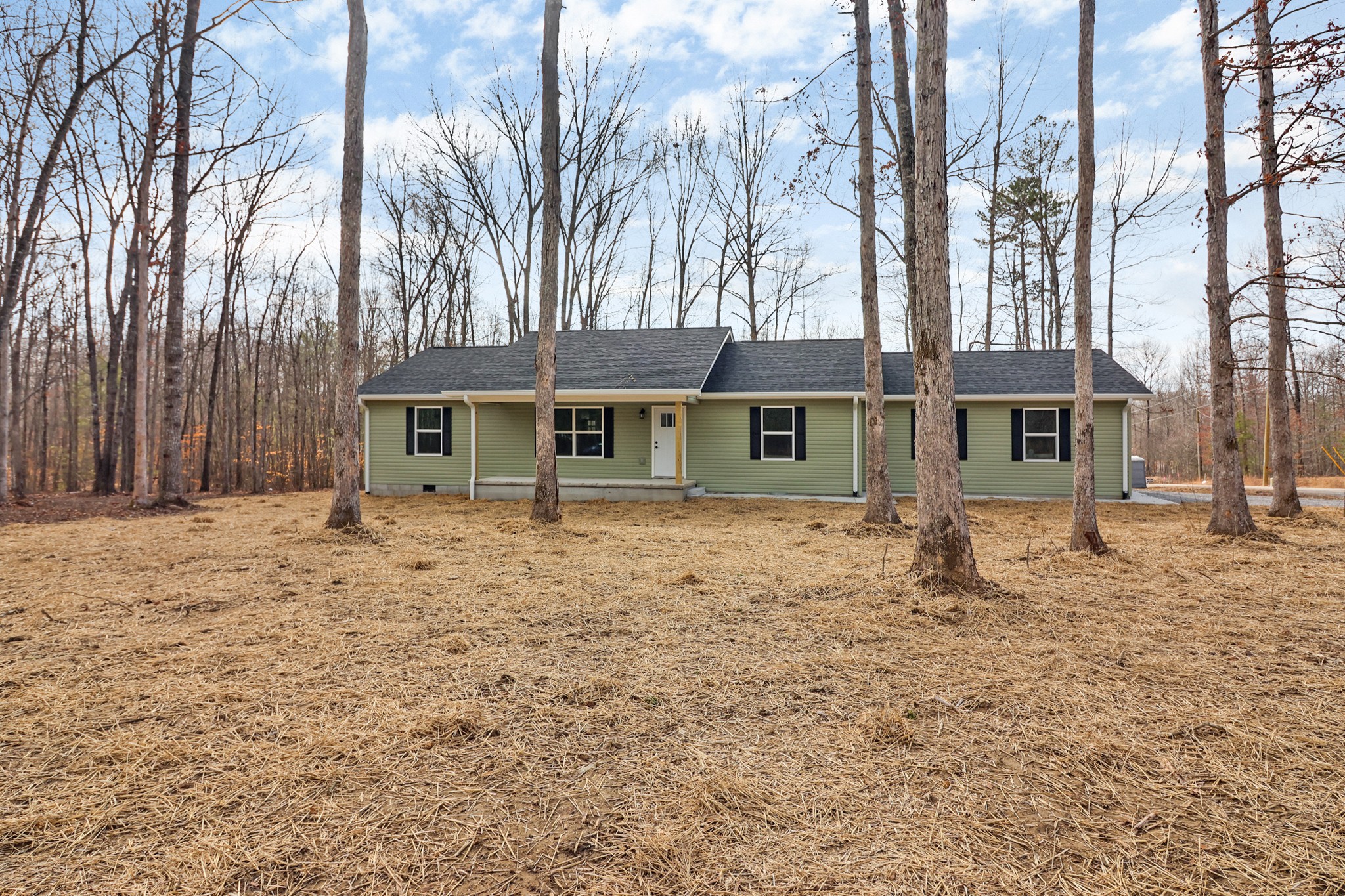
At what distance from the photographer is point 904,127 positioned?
8.66 m

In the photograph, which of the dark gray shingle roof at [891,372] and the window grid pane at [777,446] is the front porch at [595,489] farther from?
the dark gray shingle roof at [891,372]

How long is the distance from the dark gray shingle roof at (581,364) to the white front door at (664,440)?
2.98ft

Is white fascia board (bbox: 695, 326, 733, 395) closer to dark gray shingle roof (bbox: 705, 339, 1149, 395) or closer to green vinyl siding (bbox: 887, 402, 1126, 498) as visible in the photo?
dark gray shingle roof (bbox: 705, 339, 1149, 395)

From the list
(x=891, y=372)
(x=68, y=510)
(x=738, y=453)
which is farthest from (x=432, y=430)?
(x=891, y=372)

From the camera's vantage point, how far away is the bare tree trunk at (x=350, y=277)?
26.7ft

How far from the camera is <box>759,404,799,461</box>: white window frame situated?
1388 cm

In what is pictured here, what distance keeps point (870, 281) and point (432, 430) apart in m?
10.6

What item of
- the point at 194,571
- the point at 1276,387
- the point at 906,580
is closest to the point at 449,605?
the point at 194,571

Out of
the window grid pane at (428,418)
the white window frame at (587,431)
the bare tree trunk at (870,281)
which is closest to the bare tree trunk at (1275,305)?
the bare tree trunk at (870,281)

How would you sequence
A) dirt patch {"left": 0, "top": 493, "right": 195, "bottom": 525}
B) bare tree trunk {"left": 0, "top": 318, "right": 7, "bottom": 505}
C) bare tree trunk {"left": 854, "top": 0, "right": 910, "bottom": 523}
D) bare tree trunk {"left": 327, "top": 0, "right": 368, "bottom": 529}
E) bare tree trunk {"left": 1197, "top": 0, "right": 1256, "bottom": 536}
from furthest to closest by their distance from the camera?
1. bare tree trunk {"left": 0, "top": 318, "right": 7, "bottom": 505}
2. dirt patch {"left": 0, "top": 493, "right": 195, "bottom": 525}
3. bare tree trunk {"left": 854, "top": 0, "right": 910, "bottom": 523}
4. bare tree trunk {"left": 327, "top": 0, "right": 368, "bottom": 529}
5. bare tree trunk {"left": 1197, "top": 0, "right": 1256, "bottom": 536}

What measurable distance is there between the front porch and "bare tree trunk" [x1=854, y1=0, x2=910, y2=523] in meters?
4.70

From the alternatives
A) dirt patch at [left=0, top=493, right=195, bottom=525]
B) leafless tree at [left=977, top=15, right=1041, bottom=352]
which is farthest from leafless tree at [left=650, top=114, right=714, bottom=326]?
dirt patch at [left=0, top=493, right=195, bottom=525]

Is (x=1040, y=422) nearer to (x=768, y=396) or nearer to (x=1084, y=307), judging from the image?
(x=768, y=396)

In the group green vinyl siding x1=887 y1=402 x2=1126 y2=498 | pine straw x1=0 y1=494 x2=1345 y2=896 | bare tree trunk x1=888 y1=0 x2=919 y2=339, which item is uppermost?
bare tree trunk x1=888 y1=0 x2=919 y2=339
